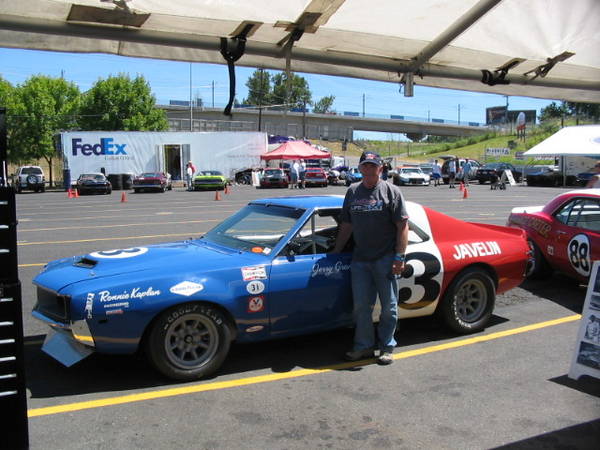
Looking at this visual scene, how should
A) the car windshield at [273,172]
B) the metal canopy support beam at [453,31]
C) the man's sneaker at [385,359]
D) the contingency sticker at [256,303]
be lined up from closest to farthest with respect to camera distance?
the metal canopy support beam at [453,31] < the contingency sticker at [256,303] < the man's sneaker at [385,359] < the car windshield at [273,172]

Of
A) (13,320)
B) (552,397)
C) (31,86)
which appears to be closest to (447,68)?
(552,397)

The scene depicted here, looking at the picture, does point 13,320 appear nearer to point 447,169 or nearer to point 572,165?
point 447,169

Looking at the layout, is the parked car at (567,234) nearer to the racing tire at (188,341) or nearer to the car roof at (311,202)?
the car roof at (311,202)

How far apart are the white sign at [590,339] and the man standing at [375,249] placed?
4.59 ft

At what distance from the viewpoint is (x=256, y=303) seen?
440 centimetres

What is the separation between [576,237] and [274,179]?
29031 millimetres

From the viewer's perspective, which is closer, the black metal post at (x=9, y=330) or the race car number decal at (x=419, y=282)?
the black metal post at (x=9, y=330)

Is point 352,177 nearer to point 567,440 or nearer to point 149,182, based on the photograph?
point 149,182

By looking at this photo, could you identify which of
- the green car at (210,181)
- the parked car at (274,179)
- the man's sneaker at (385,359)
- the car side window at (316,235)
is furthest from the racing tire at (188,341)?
the parked car at (274,179)

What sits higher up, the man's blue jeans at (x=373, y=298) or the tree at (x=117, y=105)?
the tree at (x=117, y=105)

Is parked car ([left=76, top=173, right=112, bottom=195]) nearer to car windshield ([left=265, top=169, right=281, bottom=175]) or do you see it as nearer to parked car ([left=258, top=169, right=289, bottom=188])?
parked car ([left=258, top=169, right=289, bottom=188])

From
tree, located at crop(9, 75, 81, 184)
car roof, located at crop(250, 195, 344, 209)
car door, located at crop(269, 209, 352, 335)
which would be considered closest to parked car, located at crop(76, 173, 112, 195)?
Answer: tree, located at crop(9, 75, 81, 184)

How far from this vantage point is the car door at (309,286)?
4.51 m

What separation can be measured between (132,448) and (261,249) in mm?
1956
